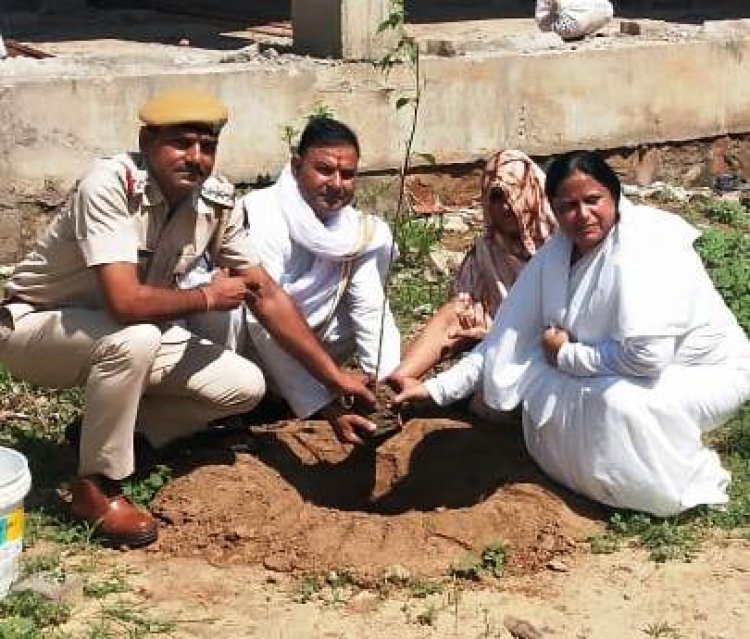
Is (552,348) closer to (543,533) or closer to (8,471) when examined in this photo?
(543,533)

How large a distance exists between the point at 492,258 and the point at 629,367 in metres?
1.09

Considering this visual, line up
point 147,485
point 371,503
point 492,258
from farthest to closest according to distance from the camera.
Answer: point 492,258 → point 371,503 → point 147,485

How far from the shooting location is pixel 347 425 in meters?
5.23

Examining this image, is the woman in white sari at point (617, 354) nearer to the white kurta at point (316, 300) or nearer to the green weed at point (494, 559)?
the green weed at point (494, 559)

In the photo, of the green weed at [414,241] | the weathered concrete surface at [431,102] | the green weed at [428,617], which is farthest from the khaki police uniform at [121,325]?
the green weed at [414,241]

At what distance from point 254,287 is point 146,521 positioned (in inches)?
33.0

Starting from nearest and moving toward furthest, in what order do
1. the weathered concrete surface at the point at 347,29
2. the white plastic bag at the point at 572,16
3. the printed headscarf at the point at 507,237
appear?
the printed headscarf at the point at 507,237, the weathered concrete surface at the point at 347,29, the white plastic bag at the point at 572,16

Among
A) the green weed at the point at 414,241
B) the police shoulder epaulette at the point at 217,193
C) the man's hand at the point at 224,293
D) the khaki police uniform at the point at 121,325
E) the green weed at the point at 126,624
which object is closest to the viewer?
the green weed at the point at 126,624

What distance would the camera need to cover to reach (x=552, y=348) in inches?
192

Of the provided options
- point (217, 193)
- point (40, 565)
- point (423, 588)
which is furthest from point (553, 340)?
point (40, 565)

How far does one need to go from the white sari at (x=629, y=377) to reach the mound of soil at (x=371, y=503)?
207 millimetres

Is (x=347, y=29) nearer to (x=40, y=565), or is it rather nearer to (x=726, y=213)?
(x=726, y=213)

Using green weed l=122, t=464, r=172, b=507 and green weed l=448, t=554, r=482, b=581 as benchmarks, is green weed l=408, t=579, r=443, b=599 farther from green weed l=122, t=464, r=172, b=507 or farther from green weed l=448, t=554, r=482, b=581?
green weed l=122, t=464, r=172, b=507

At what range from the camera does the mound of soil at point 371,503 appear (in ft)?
15.3
